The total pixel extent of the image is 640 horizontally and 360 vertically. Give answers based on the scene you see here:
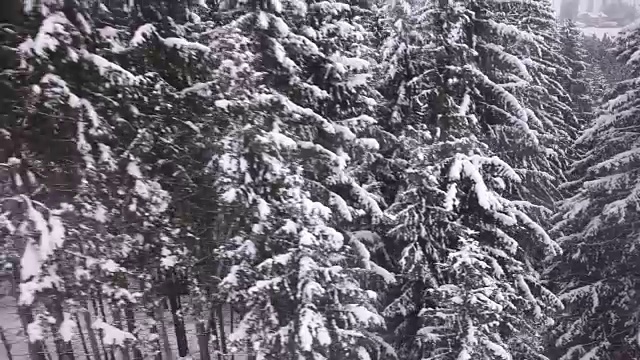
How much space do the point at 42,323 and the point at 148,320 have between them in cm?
237

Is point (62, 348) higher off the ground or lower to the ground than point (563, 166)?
lower

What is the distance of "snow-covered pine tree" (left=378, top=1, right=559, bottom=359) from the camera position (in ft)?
28.8

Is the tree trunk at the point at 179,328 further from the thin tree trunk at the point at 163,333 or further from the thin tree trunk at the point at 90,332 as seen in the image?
the thin tree trunk at the point at 90,332

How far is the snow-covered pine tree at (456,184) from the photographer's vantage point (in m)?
8.78

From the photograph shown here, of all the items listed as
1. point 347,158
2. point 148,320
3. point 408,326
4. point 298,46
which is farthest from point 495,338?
point 148,320

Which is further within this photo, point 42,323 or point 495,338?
point 495,338

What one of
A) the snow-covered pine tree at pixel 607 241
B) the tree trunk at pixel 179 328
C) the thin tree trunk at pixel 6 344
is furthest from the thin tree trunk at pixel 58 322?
the snow-covered pine tree at pixel 607 241

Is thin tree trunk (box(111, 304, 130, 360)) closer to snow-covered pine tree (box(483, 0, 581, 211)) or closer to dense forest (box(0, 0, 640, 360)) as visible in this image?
dense forest (box(0, 0, 640, 360))

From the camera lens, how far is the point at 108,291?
840cm

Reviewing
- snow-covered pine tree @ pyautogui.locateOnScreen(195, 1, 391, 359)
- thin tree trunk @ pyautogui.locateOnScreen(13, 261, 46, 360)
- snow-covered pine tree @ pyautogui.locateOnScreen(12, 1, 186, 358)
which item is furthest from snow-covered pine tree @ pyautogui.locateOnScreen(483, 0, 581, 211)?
thin tree trunk @ pyautogui.locateOnScreen(13, 261, 46, 360)

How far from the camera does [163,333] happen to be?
10.8m

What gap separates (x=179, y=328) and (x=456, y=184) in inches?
259

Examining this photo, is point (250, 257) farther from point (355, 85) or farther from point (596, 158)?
point (596, 158)

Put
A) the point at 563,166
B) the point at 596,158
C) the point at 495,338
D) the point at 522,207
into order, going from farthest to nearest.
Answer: the point at 563,166 < the point at 596,158 < the point at 522,207 < the point at 495,338
